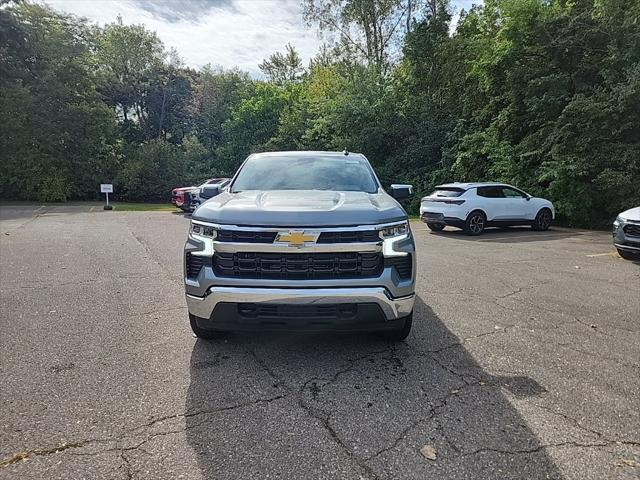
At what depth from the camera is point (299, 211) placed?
136 inches

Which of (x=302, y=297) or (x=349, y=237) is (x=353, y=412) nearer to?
(x=302, y=297)

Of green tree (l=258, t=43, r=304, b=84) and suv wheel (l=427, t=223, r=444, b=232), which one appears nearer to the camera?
suv wheel (l=427, t=223, r=444, b=232)

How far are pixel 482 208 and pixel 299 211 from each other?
413 inches

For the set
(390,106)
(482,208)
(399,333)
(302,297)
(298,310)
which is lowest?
(399,333)

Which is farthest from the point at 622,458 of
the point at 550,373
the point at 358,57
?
the point at 358,57

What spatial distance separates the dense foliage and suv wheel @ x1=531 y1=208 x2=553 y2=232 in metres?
0.97

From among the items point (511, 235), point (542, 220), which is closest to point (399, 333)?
point (511, 235)

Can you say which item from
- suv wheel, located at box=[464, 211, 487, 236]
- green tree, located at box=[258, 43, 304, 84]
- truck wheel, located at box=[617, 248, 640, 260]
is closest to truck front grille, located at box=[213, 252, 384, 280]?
truck wheel, located at box=[617, 248, 640, 260]

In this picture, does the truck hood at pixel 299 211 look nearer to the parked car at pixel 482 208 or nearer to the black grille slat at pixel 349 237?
the black grille slat at pixel 349 237

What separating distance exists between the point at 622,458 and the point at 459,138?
754 inches

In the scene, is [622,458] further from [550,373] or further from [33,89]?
[33,89]

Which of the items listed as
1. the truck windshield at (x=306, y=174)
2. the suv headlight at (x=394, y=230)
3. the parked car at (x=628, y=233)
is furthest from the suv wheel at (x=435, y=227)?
the suv headlight at (x=394, y=230)

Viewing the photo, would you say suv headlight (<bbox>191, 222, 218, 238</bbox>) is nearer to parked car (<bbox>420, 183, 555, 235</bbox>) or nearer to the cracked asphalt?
the cracked asphalt

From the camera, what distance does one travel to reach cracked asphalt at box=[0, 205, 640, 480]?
2410 mm
